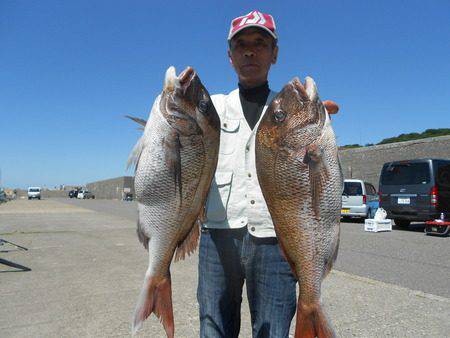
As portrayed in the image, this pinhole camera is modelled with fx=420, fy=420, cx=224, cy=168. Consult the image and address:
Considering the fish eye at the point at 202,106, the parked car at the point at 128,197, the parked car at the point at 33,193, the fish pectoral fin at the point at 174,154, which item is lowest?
the fish pectoral fin at the point at 174,154

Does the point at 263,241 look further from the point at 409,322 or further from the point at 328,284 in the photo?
the point at 328,284

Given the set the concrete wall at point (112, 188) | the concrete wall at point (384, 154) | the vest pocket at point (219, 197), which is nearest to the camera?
the vest pocket at point (219, 197)

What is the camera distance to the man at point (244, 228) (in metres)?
2.42

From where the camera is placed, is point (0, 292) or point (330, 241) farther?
point (0, 292)

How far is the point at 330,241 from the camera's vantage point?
2203 mm

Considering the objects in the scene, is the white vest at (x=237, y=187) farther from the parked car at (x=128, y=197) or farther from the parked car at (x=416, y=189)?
the parked car at (x=128, y=197)

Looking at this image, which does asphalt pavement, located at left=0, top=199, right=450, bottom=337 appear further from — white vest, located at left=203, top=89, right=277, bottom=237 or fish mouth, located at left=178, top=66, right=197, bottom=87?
fish mouth, located at left=178, top=66, right=197, bottom=87

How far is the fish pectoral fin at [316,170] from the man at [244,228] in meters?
0.36

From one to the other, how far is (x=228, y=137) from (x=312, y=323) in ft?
3.73

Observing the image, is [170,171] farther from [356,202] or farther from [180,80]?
[356,202]

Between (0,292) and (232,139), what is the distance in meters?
4.95

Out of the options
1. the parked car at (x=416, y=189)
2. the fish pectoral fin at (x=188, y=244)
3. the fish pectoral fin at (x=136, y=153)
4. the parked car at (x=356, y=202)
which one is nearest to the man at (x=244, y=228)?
the fish pectoral fin at (x=188, y=244)

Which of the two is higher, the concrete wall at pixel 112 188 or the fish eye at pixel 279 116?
the concrete wall at pixel 112 188

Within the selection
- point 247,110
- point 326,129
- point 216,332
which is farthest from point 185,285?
point 326,129
